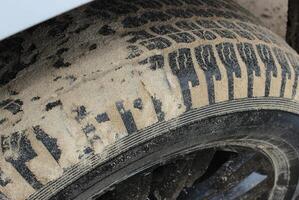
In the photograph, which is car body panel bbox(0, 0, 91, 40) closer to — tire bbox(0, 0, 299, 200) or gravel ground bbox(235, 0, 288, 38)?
tire bbox(0, 0, 299, 200)

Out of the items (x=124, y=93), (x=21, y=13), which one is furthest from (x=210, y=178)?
(x=21, y=13)

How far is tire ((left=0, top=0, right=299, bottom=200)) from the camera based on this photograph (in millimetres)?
950

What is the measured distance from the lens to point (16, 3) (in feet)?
2.54

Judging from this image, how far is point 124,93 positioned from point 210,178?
43 centimetres

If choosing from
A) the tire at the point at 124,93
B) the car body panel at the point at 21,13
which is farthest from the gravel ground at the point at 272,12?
the car body panel at the point at 21,13

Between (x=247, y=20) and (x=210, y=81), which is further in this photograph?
(x=247, y=20)

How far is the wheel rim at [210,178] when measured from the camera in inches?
47.2

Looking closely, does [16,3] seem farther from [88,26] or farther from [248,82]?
[248,82]

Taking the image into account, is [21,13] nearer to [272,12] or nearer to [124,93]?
[124,93]

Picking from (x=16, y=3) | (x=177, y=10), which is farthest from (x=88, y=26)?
(x=16, y=3)

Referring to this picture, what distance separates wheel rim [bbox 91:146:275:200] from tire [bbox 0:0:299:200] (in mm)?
100

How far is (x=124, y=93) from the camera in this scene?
3.24 ft

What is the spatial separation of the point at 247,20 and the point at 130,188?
440 millimetres

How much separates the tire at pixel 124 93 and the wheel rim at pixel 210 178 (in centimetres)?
10
